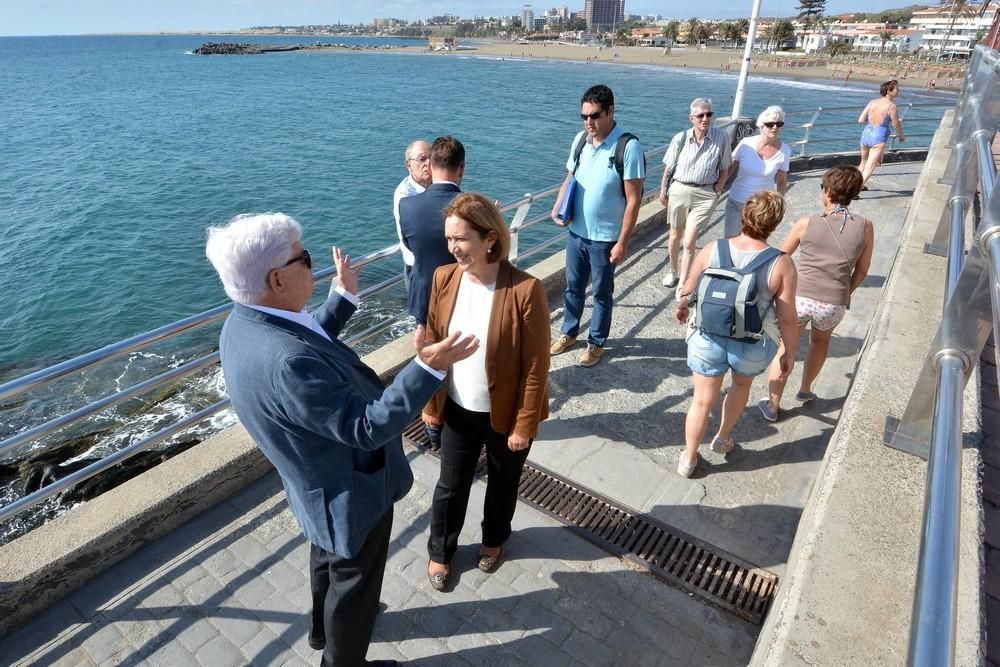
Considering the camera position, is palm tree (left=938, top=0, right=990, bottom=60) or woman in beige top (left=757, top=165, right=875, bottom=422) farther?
palm tree (left=938, top=0, right=990, bottom=60)

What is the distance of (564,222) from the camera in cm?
456

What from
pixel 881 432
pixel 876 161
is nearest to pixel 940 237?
pixel 881 432

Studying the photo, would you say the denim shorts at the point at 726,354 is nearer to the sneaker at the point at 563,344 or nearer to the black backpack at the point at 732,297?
the black backpack at the point at 732,297

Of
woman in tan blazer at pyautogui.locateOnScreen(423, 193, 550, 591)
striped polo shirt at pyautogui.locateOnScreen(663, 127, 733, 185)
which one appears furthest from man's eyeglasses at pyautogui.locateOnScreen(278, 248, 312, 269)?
striped polo shirt at pyautogui.locateOnScreen(663, 127, 733, 185)

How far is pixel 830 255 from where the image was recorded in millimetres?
3744

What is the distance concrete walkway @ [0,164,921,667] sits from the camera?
2.58m

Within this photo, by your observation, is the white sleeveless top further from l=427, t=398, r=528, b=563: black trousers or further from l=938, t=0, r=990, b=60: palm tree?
l=938, t=0, r=990, b=60: palm tree

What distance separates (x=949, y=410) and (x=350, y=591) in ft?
6.67

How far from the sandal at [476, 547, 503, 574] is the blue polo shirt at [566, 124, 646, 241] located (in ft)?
8.41

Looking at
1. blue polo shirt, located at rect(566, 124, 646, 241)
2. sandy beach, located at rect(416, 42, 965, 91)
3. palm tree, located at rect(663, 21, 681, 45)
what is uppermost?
palm tree, located at rect(663, 21, 681, 45)

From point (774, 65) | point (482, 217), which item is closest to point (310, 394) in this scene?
point (482, 217)

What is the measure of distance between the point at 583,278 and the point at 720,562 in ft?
8.41

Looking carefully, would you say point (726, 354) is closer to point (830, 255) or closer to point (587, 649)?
point (830, 255)

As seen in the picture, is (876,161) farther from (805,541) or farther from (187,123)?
(187,123)
